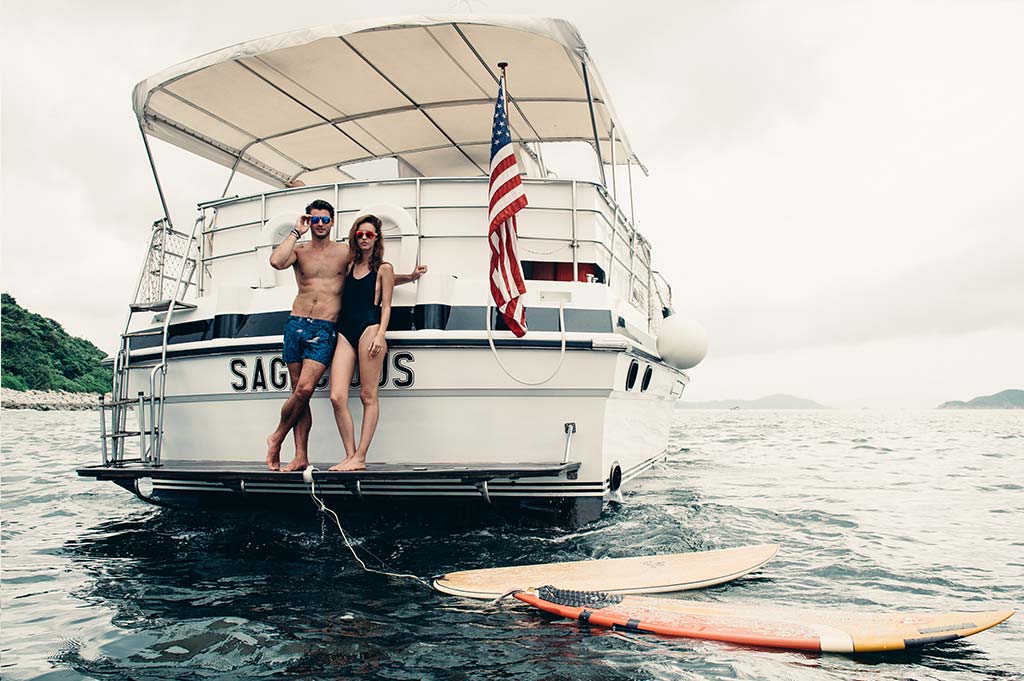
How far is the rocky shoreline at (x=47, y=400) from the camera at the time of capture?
5356cm

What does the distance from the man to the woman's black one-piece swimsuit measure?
54 mm

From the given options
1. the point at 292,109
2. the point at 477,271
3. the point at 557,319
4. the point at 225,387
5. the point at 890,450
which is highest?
the point at 292,109

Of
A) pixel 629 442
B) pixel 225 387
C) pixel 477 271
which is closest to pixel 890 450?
pixel 629 442

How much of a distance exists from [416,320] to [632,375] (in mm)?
2144

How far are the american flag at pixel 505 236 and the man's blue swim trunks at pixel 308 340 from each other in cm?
128

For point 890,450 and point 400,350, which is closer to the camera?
point 400,350

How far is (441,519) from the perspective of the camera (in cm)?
608

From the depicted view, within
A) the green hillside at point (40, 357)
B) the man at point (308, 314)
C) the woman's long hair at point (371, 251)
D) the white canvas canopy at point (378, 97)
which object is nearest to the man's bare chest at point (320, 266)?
the man at point (308, 314)

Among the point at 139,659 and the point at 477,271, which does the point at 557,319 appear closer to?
the point at 477,271

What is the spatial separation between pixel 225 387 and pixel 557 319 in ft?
9.40

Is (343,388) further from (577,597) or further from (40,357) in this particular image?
(40,357)

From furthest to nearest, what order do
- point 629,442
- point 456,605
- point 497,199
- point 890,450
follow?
point 890,450, point 629,442, point 497,199, point 456,605

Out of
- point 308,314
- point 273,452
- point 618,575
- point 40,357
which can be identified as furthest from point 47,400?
point 618,575

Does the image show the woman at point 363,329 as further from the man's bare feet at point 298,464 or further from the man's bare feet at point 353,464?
the man's bare feet at point 298,464
